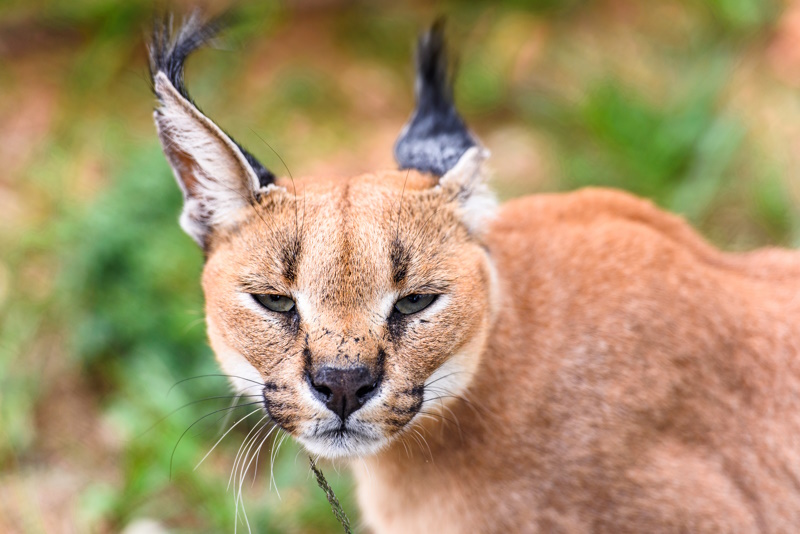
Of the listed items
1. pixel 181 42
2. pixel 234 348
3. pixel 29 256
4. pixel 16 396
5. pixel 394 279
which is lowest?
pixel 16 396

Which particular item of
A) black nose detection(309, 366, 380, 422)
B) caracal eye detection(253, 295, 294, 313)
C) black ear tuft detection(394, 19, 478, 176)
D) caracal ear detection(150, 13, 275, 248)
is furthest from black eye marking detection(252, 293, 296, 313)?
black ear tuft detection(394, 19, 478, 176)

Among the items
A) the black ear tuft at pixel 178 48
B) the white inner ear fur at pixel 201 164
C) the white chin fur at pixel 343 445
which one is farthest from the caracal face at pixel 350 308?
the black ear tuft at pixel 178 48

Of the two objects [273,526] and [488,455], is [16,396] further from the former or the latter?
[488,455]

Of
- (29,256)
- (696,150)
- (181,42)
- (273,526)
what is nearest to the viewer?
(181,42)

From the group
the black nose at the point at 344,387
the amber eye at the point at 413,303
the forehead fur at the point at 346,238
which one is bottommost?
the black nose at the point at 344,387

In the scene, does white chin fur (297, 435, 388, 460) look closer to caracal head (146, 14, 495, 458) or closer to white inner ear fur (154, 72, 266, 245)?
caracal head (146, 14, 495, 458)

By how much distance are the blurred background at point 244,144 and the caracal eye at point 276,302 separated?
135 centimetres

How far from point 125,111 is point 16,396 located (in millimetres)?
3700

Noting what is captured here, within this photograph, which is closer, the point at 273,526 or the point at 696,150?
the point at 273,526

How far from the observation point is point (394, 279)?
3611 millimetres

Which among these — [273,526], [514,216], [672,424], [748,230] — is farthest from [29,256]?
[748,230]

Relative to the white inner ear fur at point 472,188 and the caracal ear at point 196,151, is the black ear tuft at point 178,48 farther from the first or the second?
the white inner ear fur at point 472,188

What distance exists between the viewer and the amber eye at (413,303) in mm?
3648

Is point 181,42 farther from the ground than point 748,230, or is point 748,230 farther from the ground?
point 181,42
